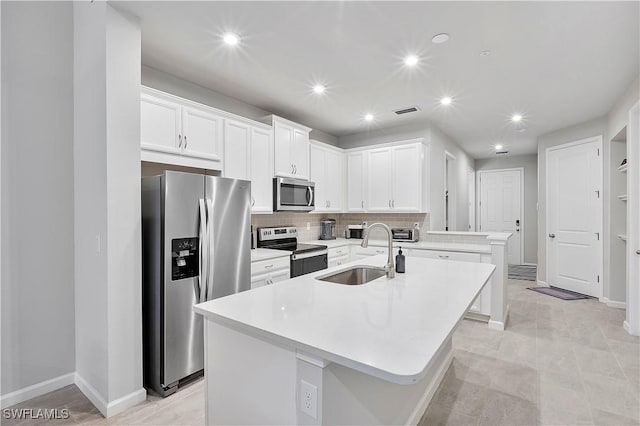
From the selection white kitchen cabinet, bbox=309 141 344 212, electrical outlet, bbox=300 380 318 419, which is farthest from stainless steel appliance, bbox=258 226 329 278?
electrical outlet, bbox=300 380 318 419

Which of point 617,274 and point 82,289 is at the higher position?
point 82,289

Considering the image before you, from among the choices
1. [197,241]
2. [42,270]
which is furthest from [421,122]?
[42,270]

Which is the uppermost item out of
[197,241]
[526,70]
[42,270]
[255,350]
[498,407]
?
[526,70]

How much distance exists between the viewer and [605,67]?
295cm

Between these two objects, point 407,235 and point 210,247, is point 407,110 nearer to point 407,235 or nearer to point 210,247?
point 407,235

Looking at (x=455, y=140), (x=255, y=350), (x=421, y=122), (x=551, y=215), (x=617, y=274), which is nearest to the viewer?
(x=255, y=350)

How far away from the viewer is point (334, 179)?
495cm

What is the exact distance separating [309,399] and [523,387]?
2.12m

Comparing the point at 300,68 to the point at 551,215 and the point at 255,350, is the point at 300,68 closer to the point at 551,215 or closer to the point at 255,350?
the point at 255,350

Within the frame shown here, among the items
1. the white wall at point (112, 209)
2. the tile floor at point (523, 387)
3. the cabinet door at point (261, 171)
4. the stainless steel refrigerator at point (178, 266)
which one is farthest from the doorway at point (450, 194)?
the white wall at point (112, 209)

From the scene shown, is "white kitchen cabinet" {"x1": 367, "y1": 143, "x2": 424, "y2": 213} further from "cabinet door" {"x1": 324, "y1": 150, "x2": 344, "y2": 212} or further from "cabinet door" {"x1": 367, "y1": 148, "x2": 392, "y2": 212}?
"cabinet door" {"x1": 324, "y1": 150, "x2": 344, "y2": 212}

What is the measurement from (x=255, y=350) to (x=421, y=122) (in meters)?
4.24

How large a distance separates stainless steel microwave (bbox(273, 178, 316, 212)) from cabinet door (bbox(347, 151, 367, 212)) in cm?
91

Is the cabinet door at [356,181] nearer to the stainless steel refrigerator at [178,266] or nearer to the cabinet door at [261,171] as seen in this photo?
the cabinet door at [261,171]
